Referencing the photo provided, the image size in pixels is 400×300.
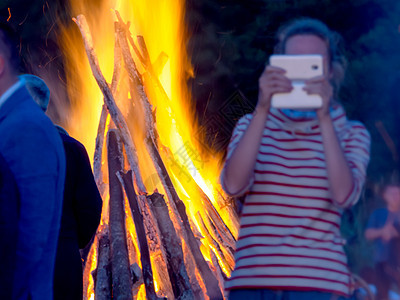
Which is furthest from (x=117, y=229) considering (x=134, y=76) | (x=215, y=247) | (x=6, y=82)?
(x=6, y=82)

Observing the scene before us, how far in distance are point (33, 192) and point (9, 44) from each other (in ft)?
2.00

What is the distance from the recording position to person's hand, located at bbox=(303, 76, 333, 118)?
63.7 inches

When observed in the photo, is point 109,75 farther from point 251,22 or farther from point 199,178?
point 251,22

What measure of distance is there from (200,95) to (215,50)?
48 centimetres

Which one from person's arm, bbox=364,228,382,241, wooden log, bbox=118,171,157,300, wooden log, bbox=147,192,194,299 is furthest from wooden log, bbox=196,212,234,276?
person's arm, bbox=364,228,382,241

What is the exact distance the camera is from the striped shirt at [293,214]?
1.56 meters

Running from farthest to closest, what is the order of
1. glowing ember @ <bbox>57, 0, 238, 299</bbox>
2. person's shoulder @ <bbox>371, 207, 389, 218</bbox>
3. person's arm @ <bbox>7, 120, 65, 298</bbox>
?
person's shoulder @ <bbox>371, 207, 389, 218</bbox> < glowing ember @ <bbox>57, 0, 238, 299</bbox> < person's arm @ <bbox>7, 120, 65, 298</bbox>

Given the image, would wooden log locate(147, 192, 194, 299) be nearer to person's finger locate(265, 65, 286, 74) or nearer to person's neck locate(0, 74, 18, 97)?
person's neck locate(0, 74, 18, 97)

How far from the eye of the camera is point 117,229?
12.9 ft

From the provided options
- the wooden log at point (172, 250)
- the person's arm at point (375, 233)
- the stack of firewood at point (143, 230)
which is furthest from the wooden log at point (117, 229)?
the person's arm at point (375, 233)

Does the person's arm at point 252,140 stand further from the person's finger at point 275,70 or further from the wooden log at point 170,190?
the wooden log at point 170,190

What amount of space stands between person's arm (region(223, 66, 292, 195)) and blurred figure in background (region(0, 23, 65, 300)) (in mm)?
645

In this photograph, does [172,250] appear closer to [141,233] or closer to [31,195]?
[141,233]

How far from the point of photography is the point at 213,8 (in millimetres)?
5727
